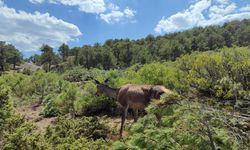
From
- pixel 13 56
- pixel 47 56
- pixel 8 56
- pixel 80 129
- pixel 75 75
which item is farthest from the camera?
pixel 13 56

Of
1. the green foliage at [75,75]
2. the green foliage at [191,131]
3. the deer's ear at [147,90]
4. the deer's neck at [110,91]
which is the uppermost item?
the green foliage at [191,131]

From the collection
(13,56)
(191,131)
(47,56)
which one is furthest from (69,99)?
(13,56)

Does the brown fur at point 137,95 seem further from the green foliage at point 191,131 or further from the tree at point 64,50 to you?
the tree at point 64,50

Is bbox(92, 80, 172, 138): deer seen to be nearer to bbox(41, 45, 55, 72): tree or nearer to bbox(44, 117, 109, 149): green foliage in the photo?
bbox(44, 117, 109, 149): green foliage

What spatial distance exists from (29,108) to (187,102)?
65.2ft

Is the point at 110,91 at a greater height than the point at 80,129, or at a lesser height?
greater

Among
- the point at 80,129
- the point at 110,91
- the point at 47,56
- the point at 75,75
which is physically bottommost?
the point at 75,75

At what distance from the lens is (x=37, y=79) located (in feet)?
84.4

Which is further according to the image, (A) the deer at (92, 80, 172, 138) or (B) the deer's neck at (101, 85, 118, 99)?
(B) the deer's neck at (101, 85, 118, 99)

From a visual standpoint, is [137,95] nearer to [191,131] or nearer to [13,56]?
[191,131]

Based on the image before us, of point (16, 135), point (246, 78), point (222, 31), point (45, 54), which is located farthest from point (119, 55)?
point (16, 135)

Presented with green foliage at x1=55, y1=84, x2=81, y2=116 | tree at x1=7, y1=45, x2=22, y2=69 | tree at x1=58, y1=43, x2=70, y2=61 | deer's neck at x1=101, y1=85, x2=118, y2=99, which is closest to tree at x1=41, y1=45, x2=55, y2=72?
tree at x1=7, y1=45, x2=22, y2=69

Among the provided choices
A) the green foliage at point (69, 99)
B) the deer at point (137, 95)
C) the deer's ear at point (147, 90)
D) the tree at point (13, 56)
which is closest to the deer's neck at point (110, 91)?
the deer at point (137, 95)

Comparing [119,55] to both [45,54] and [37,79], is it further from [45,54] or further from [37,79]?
[37,79]
